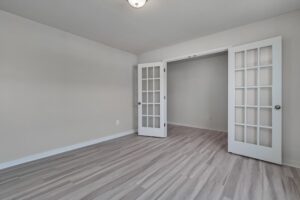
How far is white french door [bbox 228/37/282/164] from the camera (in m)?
2.23

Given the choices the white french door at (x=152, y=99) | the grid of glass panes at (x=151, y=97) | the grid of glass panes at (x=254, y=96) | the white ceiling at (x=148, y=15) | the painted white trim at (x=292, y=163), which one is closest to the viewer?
the white ceiling at (x=148, y=15)

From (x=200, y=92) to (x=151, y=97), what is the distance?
→ 77.0 inches

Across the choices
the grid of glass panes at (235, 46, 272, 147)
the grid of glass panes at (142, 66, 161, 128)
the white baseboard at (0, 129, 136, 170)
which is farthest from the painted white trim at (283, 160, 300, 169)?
the white baseboard at (0, 129, 136, 170)

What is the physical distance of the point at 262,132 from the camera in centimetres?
241

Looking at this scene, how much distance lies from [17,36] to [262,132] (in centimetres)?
445

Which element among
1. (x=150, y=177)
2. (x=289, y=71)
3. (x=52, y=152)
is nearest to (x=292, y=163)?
(x=289, y=71)

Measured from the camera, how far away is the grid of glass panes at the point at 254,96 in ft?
7.71

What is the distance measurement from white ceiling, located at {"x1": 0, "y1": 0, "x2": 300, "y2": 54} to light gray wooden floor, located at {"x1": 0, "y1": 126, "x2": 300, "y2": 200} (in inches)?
96.5

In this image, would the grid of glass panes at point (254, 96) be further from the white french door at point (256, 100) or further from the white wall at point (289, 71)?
the white wall at point (289, 71)

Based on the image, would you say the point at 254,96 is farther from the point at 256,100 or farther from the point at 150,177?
the point at 150,177

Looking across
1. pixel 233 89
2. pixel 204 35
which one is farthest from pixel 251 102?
pixel 204 35

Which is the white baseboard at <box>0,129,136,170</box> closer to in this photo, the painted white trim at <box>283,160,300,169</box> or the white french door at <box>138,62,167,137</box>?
the white french door at <box>138,62,167,137</box>

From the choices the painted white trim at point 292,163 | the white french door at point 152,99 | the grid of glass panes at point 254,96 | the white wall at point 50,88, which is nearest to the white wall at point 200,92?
the white french door at point 152,99

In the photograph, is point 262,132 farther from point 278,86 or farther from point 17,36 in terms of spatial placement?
point 17,36
